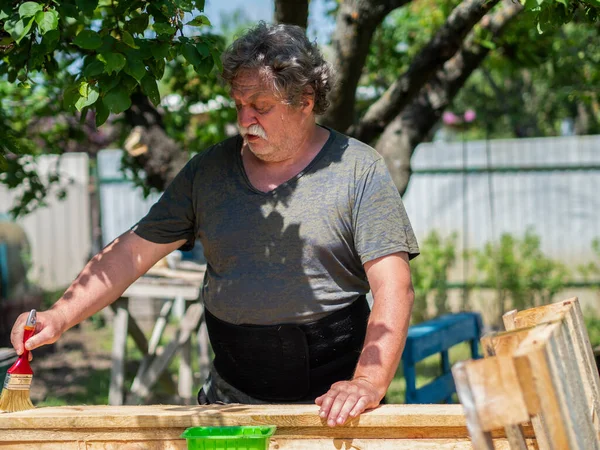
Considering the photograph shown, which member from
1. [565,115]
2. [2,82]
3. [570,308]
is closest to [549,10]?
[570,308]

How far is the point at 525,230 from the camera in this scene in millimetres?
9281

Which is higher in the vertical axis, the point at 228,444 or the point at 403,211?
the point at 403,211

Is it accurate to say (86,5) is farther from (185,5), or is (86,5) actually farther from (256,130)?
(256,130)

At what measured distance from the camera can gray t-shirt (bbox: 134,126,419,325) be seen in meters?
2.39

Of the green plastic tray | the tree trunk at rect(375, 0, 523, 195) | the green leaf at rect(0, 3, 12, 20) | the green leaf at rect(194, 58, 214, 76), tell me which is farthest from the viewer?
the tree trunk at rect(375, 0, 523, 195)

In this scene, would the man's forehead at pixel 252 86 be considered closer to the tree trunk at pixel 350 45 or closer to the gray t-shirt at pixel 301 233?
the gray t-shirt at pixel 301 233

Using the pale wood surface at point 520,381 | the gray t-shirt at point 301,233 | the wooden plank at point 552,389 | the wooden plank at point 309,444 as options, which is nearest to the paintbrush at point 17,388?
the wooden plank at point 309,444

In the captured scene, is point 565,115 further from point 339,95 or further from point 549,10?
point 549,10

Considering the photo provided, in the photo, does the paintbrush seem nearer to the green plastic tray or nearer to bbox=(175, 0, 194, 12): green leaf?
the green plastic tray

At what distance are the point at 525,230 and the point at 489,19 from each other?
201 inches

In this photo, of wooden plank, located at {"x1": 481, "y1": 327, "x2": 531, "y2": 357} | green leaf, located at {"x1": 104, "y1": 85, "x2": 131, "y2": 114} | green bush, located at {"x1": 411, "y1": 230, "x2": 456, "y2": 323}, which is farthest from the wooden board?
green bush, located at {"x1": 411, "y1": 230, "x2": 456, "y2": 323}

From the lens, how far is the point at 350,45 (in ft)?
13.7

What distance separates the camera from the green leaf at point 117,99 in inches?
83.4

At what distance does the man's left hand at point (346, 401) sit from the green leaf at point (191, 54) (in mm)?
944
